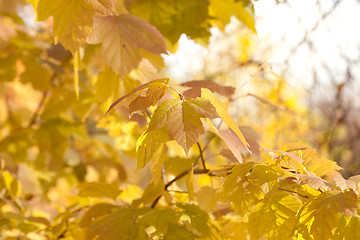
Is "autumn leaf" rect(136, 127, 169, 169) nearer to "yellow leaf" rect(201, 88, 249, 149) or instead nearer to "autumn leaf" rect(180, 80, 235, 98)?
"yellow leaf" rect(201, 88, 249, 149)

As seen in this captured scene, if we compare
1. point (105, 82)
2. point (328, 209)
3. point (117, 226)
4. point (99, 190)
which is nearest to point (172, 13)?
point (105, 82)

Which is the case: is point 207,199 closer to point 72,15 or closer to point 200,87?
point 200,87

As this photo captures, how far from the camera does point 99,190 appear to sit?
3.11 feet

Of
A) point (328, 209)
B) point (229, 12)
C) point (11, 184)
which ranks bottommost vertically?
point (328, 209)

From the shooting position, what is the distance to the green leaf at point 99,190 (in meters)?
0.92

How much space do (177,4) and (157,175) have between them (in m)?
0.63

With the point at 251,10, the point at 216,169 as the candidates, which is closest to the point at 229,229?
the point at 216,169

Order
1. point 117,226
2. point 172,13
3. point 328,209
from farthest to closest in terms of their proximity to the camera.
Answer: point 172,13 < point 117,226 < point 328,209

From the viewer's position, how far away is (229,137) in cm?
57

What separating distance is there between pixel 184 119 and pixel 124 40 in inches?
13.7

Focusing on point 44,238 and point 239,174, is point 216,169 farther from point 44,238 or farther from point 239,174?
point 44,238

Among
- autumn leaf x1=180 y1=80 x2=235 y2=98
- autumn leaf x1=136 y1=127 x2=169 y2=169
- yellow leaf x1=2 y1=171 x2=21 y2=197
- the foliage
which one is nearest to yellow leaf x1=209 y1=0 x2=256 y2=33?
the foliage

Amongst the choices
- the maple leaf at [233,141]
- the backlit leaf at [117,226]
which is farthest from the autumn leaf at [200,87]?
the backlit leaf at [117,226]

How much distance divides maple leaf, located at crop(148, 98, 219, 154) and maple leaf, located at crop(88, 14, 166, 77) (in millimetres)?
291
